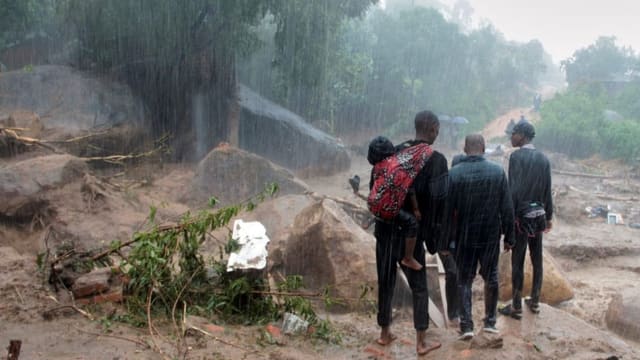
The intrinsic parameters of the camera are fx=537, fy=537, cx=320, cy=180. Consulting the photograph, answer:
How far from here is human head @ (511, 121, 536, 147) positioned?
4.61 m

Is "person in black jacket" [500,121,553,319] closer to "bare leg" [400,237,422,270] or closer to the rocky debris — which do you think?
"bare leg" [400,237,422,270]

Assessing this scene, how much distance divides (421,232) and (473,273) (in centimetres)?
70

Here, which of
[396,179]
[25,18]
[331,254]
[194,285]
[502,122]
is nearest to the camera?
[396,179]

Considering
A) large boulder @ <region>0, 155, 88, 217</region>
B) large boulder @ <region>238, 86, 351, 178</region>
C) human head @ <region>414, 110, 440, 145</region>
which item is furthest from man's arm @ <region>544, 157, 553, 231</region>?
large boulder @ <region>238, 86, 351, 178</region>

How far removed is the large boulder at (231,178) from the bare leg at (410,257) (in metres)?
6.62

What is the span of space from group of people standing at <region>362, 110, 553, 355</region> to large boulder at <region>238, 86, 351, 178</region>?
11.9 meters

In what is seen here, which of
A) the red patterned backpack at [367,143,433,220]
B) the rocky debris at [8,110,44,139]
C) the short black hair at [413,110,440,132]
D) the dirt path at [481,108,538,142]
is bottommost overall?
the dirt path at [481,108,538,142]

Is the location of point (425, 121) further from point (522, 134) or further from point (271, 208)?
point (271, 208)

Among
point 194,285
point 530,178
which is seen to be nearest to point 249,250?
point 194,285

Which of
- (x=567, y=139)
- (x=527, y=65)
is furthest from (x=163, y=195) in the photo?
(x=527, y=65)

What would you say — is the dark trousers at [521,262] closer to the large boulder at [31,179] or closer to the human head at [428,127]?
the human head at [428,127]

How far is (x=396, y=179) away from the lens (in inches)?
142

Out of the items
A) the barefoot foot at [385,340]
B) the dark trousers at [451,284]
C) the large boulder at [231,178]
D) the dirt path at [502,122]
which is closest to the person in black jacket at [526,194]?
the dark trousers at [451,284]

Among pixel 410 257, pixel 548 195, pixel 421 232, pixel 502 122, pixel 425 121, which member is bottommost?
pixel 502 122
